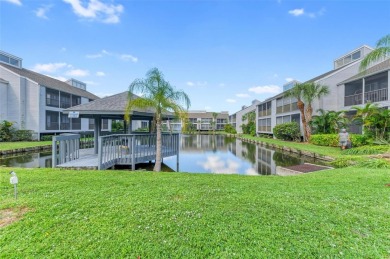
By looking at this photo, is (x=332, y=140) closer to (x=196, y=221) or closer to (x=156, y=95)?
(x=156, y=95)

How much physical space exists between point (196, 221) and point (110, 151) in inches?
282

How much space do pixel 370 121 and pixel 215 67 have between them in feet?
51.0

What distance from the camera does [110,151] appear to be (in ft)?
30.5

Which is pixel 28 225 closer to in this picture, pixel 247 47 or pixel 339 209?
pixel 339 209

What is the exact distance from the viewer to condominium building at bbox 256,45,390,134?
17.5 m

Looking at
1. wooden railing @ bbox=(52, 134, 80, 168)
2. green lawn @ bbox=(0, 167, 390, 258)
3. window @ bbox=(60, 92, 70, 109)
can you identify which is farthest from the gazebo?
window @ bbox=(60, 92, 70, 109)

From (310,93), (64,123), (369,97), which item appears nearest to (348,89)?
(369,97)

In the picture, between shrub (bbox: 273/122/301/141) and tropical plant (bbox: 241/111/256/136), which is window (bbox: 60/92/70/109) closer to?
shrub (bbox: 273/122/301/141)

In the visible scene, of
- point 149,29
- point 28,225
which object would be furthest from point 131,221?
point 149,29

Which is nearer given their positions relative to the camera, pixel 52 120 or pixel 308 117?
pixel 308 117

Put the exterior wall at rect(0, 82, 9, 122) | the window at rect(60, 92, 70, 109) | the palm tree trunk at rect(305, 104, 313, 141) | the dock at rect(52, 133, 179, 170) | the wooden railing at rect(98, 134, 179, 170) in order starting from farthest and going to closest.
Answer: the window at rect(60, 92, 70, 109) → the exterior wall at rect(0, 82, 9, 122) → the palm tree trunk at rect(305, 104, 313, 141) → the wooden railing at rect(98, 134, 179, 170) → the dock at rect(52, 133, 179, 170)

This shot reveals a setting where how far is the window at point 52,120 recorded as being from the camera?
995 inches

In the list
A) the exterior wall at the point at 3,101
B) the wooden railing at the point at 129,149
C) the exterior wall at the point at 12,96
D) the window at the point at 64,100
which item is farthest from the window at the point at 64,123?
the wooden railing at the point at 129,149

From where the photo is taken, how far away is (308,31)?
16.4 metres
